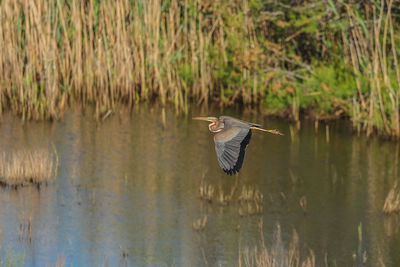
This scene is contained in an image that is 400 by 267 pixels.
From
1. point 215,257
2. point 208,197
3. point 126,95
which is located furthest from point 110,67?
point 215,257

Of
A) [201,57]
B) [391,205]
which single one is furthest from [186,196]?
[201,57]

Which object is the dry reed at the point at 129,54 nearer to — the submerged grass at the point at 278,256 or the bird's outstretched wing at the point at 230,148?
the submerged grass at the point at 278,256

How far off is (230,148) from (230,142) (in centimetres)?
9

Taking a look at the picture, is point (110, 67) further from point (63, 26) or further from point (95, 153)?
point (95, 153)

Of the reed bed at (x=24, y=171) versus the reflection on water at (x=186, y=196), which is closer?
the reflection on water at (x=186, y=196)

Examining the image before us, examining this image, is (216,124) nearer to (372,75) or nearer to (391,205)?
(391,205)

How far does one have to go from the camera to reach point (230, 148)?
471 centimetres

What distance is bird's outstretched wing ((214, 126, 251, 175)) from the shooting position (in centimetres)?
451

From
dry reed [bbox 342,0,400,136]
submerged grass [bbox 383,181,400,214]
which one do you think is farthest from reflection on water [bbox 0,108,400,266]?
dry reed [bbox 342,0,400,136]

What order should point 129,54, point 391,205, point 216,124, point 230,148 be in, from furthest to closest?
point 129,54 < point 391,205 < point 216,124 < point 230,148

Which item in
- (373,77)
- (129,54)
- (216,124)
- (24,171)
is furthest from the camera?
(129,54)

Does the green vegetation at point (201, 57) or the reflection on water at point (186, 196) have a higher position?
the green vegetation at point (201, 57)

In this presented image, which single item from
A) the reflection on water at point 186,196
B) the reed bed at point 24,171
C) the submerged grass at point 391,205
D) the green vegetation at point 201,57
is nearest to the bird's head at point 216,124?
the reflection on water at point 186,196

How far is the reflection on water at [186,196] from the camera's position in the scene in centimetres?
861
